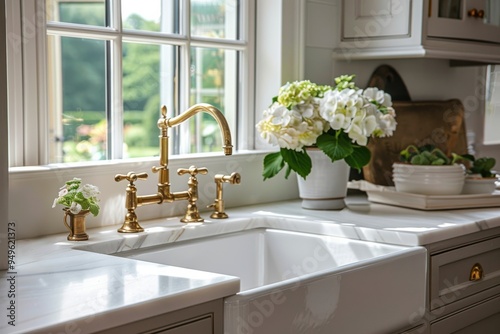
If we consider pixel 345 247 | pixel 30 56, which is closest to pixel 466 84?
pixel 345 247

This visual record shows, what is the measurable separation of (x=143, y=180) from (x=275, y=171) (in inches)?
15.8

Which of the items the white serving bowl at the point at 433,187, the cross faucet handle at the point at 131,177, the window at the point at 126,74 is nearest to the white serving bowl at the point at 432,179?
the white serving bowl at the point at 433,187

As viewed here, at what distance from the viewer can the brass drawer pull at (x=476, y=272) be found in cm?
212

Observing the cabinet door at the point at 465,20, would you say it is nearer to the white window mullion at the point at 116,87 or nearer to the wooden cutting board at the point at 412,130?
the wooden cutting board at the point at 412,130

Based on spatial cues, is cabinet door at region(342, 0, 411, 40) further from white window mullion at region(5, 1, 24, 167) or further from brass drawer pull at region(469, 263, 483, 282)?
white window mullion at region(5, 1, 24, 167)

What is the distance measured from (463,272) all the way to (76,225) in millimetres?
1061

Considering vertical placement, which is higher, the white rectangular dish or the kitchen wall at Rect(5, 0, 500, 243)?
the kitchen wall at Rect(5, 0, 500, 243)

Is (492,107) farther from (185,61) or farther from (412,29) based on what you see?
(185,61)

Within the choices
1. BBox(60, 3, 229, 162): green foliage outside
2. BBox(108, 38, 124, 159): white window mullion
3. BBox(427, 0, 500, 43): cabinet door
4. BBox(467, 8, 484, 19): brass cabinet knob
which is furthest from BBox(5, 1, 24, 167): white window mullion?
BBox(467, 8, 484, 19): brass cabinet knob

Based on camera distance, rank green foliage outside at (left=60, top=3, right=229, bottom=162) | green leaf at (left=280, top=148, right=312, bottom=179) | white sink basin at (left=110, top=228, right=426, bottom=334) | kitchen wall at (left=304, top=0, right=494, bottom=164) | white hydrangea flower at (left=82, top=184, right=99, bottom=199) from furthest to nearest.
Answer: kitchen wall at (left=304, top=0, right=494, bottom=164) < green leaf at (left=280, top=148, right=312, bottom=179) < green foliage outside at (left=60, top=3, right=229, bottom=162) < white hydrangea flower at (left=82, top=184, right=99, bottom=199) < white sink basin at (left=110, top=228, right=426, bottom=334)

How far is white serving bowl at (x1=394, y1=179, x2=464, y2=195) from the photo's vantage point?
2.39 m

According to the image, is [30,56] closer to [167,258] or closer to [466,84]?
[167,258]

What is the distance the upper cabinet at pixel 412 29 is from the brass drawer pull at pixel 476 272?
74cm

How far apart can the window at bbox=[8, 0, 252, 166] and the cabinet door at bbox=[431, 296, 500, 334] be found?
0.91m
